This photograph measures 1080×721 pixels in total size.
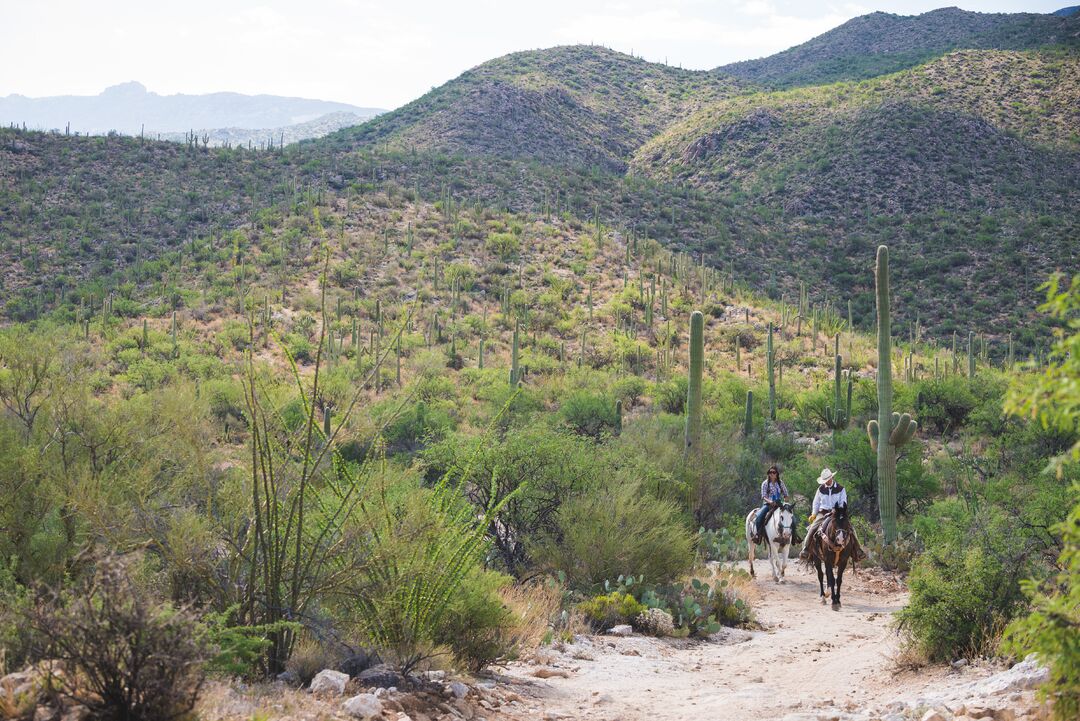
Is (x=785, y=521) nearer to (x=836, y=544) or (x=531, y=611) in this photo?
(x=836, y=544)

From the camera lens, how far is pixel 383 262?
46125mm

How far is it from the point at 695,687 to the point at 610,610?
254 centimetres

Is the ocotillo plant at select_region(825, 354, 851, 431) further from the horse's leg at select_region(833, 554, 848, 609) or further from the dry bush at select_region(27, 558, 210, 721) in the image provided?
the dry bush at select_region(27, 558, 210, 721)

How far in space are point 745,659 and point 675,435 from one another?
522 inches

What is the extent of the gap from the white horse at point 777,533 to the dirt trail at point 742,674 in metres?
2.06

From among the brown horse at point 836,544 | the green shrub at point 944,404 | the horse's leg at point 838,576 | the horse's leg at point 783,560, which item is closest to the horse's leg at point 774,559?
the horse's leg at point 783,560

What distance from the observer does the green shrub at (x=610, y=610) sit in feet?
37.5

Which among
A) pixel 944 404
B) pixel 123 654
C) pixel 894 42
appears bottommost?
pixel 944 404

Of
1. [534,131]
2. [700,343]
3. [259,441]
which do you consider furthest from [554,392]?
[534,131]

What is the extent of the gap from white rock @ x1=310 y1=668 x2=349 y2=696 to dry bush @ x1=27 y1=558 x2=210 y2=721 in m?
1.30

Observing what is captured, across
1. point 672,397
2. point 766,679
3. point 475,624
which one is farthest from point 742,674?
point 672,397

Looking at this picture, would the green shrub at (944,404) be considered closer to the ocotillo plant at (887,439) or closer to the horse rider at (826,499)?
the ocotillo plant at (887,439)

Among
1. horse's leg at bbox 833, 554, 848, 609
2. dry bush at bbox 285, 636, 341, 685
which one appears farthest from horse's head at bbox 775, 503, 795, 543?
dry bush at bbox 285, 636, 341, 685

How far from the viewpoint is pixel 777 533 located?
49.7 feet
